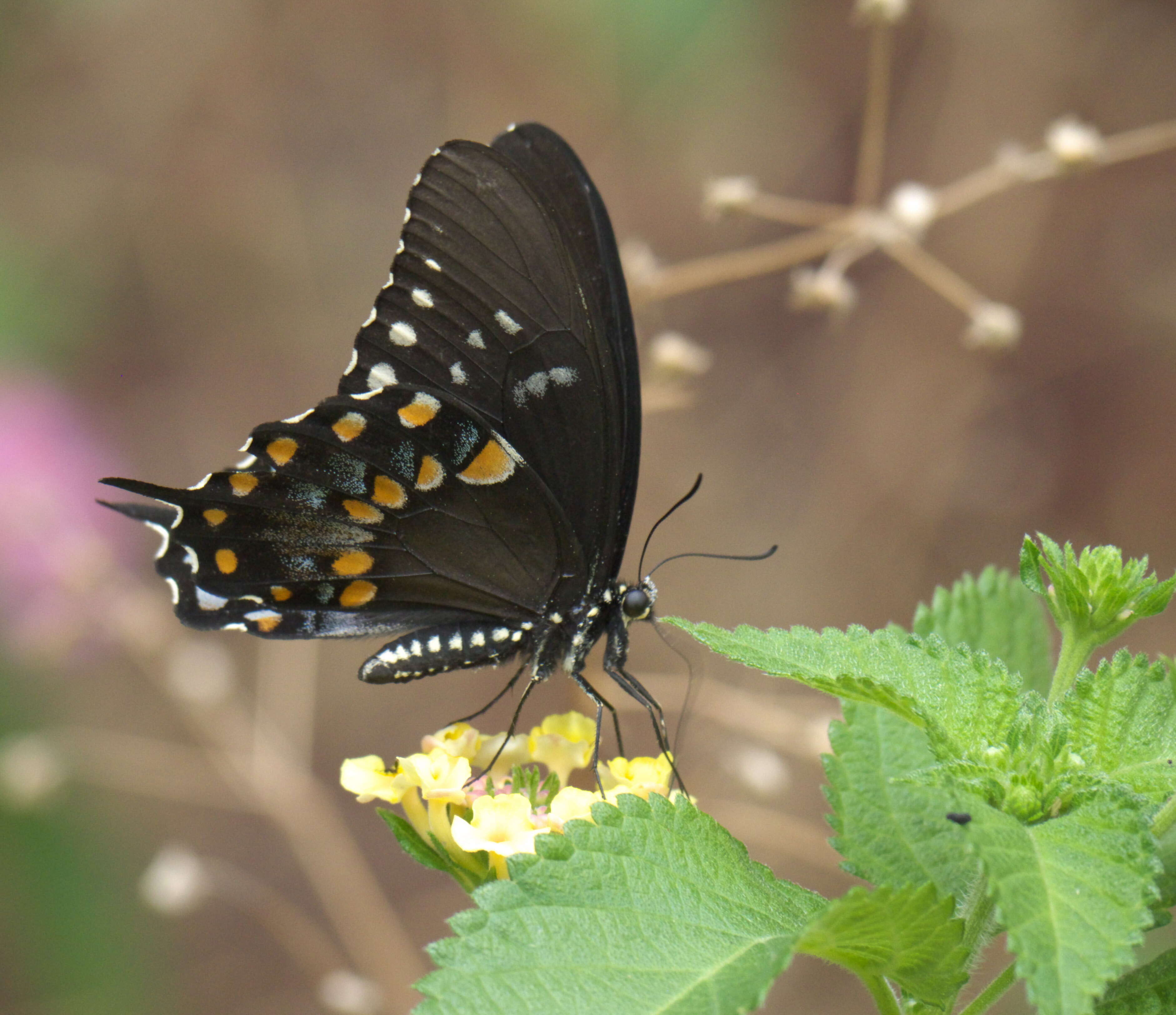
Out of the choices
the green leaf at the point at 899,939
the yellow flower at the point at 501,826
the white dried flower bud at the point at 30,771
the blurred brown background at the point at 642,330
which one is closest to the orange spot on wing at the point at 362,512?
the yellow flower at the point at 501,826

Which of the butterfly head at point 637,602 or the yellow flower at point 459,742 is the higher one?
the butterfly head at point 637,602

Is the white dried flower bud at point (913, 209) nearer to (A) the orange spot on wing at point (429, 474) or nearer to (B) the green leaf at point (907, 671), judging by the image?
(A) the orange spot on wing at point (429, 474)

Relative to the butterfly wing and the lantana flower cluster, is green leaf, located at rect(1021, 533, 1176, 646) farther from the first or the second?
the butterfly wing

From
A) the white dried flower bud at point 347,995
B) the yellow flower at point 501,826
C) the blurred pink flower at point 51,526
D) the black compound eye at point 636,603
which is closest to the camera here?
the yellow flower at point 501,826

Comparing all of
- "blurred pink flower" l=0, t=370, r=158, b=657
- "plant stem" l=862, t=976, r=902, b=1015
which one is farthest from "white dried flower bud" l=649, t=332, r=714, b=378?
"blurred pink flower" l=0, t=370, r=158, b=657

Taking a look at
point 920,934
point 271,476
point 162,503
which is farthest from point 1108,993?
point 162,503

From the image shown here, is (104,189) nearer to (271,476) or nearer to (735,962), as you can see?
(271,476)

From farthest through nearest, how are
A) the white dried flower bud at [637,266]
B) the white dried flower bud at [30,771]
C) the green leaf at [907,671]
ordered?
1. the white dried flower bud at [30,771]
2. the white dried flower bud at [637,266]
3. the green leaf at [907,671]

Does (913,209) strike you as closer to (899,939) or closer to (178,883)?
(899,939)
